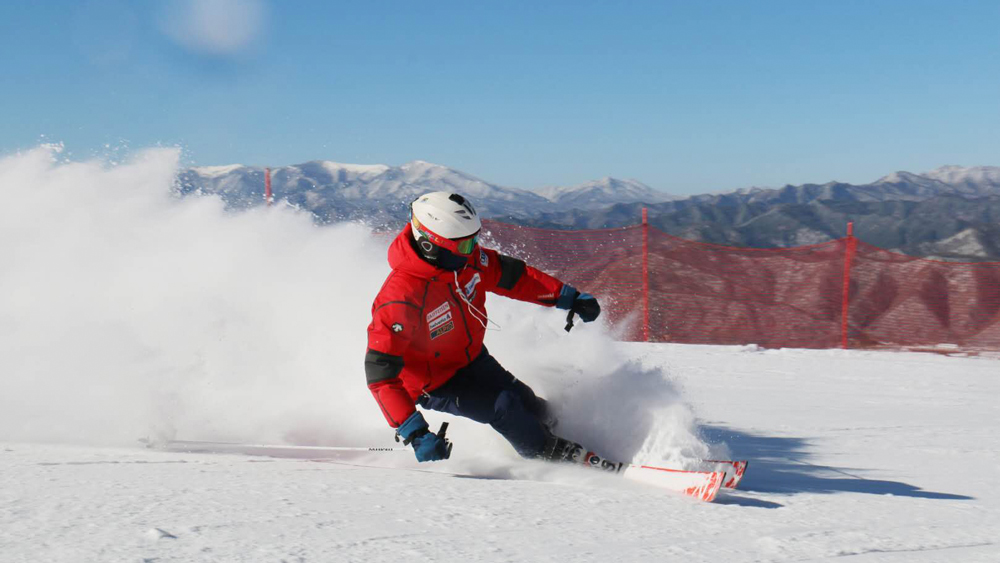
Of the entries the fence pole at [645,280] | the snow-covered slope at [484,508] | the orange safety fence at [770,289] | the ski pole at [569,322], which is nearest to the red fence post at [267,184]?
the orange safety fence at [770,289]

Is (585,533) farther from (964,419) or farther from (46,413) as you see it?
(964,419)

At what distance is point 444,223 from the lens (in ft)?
12.8

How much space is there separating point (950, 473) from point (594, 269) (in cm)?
813

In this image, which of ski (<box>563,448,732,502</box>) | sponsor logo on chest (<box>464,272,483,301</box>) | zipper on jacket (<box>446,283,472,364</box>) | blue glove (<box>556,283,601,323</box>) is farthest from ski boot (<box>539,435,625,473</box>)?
sponsor logo on chest (<box>464,272,483,301</box>)

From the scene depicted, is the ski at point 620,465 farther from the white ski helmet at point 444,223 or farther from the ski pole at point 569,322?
the white ski helmet at point 444,223

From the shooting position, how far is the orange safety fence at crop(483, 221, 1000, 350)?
445 inches

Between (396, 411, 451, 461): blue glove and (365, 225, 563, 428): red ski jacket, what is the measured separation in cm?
4

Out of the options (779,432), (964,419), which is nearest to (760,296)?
(964,419)

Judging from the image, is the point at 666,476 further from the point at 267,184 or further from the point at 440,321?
the point at 267,184

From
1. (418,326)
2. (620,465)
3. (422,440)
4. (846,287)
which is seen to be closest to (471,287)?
(418,326)

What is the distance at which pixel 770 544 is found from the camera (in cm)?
293

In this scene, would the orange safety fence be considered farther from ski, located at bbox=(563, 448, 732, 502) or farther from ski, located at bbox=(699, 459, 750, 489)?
ski, located at bbox=(699, 459, 750, 489)

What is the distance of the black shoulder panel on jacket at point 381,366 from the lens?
12.1ft

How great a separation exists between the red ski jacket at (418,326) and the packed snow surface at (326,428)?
0.46m
